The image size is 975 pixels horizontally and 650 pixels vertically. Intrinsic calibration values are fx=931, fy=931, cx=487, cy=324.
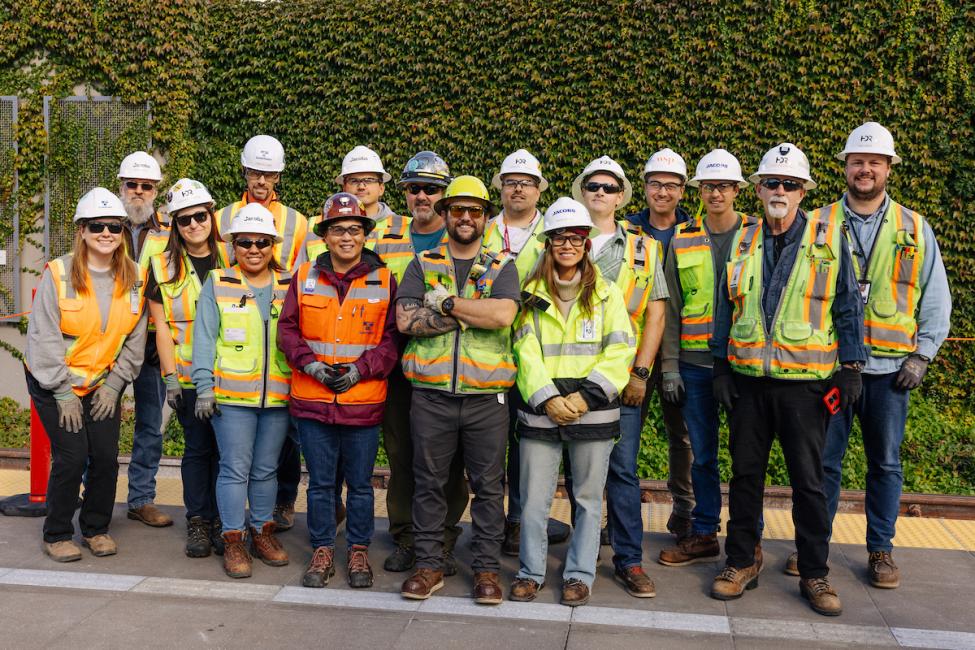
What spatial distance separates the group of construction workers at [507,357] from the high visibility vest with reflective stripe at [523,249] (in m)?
0.02

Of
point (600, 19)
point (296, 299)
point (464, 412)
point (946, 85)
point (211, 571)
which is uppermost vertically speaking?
point (600, 19)

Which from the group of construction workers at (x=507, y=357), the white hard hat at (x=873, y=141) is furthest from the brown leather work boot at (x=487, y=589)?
the white hard hat at (x=873, y=141)

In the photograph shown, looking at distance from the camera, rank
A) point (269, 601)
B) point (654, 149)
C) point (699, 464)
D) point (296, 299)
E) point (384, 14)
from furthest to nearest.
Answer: point (384, 14) → point (654, 149) → point (699, 464) → point (296, 299) → point (269, 601)

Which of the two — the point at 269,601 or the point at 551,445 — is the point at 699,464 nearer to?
the point at 551,445

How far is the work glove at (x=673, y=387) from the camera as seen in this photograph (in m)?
5.47

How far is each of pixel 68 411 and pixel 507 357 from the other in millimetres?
2596

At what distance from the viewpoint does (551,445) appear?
4.86m

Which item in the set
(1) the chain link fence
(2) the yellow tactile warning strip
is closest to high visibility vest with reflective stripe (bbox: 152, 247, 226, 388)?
(2) the yellow tactile warning strip

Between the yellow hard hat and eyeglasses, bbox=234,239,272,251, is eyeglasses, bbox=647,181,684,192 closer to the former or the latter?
the yellow hard hat

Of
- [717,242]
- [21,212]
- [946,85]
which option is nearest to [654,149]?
[946,85]

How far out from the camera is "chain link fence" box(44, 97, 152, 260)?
10.0 meters

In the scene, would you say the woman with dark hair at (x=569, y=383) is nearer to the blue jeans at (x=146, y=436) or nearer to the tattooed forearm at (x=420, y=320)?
the tattooed forearm at (x=420, y=320)

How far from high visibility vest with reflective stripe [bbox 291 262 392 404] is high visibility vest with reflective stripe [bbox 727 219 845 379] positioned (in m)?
1.94

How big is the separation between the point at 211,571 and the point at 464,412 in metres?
1.75
